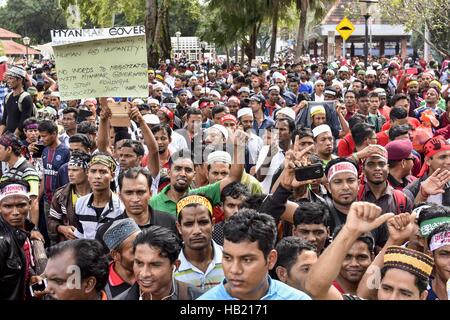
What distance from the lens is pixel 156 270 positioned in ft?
13.0

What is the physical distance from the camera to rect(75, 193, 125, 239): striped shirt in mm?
5496

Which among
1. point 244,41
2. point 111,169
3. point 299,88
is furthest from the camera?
point 244,41

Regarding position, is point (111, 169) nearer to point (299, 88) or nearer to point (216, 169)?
point (216, 169)

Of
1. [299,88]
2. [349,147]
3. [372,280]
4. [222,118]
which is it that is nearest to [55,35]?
[222,118]

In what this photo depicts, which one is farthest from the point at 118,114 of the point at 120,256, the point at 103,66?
the point at 120,256

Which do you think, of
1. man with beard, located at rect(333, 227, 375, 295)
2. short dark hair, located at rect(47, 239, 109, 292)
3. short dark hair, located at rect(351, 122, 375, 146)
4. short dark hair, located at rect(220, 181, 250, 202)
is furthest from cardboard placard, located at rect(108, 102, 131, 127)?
man with beard, located at rect(333, 227, 375, 295)

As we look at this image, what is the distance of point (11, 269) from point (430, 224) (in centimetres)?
264

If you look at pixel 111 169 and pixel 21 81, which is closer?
pixel 111 169

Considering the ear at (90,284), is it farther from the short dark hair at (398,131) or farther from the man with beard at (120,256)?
the short dark hair at (398,131)

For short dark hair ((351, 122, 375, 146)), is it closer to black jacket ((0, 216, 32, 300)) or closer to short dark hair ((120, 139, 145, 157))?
short dark hair ((120, 139, 145, 157))

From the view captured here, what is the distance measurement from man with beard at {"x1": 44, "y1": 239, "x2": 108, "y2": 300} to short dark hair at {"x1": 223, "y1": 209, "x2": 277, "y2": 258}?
2.45ft

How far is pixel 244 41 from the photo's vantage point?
31.8 meters

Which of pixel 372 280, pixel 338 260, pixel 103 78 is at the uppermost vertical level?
pixel 103 78

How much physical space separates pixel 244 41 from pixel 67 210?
87.1 feet
